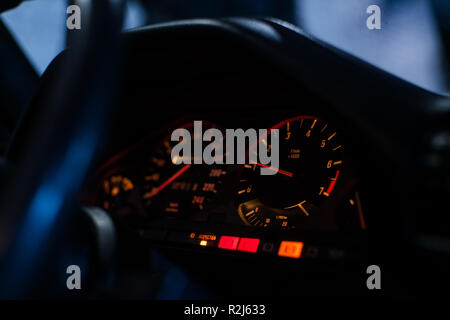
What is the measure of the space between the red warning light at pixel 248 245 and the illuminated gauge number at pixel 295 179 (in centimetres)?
11

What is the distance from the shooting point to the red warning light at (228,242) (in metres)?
1.38

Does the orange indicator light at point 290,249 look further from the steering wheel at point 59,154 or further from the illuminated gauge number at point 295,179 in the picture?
the steering wheel at point 59,154

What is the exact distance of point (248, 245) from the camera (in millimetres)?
1345

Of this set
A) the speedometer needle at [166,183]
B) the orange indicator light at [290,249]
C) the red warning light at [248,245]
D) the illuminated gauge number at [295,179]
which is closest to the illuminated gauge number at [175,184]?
the speedometer needle at [166,183]

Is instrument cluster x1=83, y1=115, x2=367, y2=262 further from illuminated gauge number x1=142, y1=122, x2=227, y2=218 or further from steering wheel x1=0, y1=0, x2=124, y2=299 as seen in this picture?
steering wheel x1=0, y1=0, x2=124, y2=299

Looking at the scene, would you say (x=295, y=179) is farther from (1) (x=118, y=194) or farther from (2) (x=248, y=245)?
(1) (x=118, y=194)

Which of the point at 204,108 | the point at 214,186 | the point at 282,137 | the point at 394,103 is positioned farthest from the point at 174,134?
the point at 394,103

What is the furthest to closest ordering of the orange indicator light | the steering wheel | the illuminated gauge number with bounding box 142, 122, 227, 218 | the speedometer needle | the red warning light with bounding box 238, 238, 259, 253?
1. the speedometer needle
2. the illuminated gauge number with bounding box 142, 122, 227, 218
3. the red warning light with bounding box 238, 238, 259, 253
4. the orange indicator light
5. the steering wheel

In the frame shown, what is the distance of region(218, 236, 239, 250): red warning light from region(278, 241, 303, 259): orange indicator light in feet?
0.54

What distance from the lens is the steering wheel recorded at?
61 cm

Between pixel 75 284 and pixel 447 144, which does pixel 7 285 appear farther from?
pixel 447 144

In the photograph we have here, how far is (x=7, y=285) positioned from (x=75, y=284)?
360mm

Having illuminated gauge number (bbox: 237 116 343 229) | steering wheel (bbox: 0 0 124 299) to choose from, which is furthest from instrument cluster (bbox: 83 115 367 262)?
steering wheel (bbox: 0 0 124 299)

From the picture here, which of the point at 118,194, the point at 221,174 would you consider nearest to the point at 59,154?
the point at 221,174
